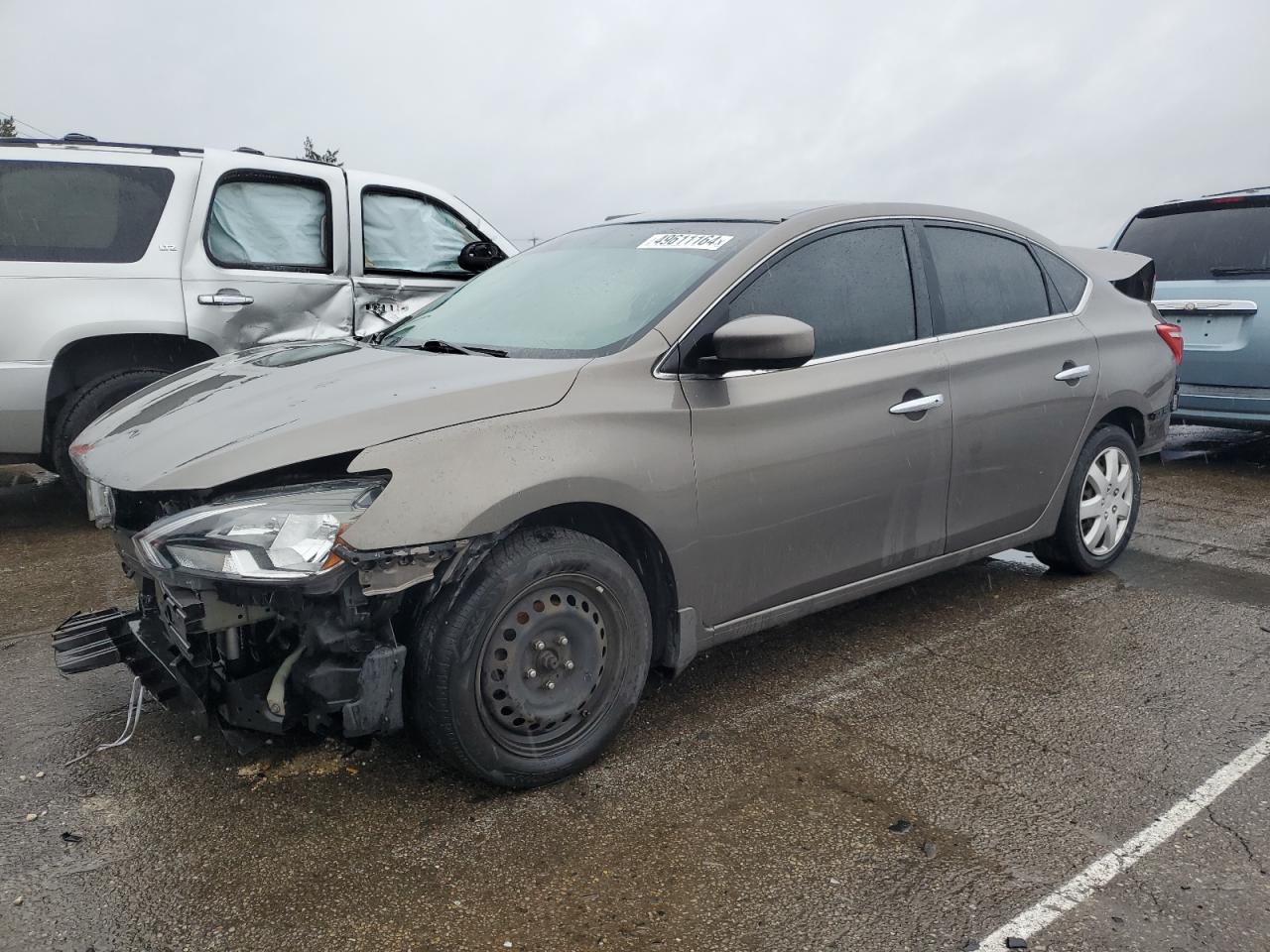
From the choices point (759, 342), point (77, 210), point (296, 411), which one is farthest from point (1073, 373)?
point (77, 210)


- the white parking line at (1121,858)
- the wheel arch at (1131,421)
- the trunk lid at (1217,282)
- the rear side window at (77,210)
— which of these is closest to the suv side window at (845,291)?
the wheel arch at (1131,421)

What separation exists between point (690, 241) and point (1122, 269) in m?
2.58

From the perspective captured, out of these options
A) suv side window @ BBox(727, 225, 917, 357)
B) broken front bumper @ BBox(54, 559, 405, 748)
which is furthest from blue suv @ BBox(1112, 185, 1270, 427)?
broken front bumper @ BBox(54, 559, 405, 748)

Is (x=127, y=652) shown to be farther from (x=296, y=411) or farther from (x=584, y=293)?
(x=584, y=293)

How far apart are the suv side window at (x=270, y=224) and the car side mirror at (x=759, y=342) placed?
373cm

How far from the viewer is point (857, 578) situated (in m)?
3.60

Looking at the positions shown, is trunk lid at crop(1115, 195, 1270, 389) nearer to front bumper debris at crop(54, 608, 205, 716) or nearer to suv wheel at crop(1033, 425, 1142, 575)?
suv wheel at crop(1033, 425, 1142, 575)

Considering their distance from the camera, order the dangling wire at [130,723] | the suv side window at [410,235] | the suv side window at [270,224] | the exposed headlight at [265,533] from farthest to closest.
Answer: the suv side window at [410,235]
the suv side window at [270,224]
the dangling wire at [130,723]
the exposed headlight at [265,533]

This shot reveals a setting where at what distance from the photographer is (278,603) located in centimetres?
251

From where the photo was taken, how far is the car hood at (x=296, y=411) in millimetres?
2555

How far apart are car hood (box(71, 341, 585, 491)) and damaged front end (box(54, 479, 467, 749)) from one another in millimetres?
85

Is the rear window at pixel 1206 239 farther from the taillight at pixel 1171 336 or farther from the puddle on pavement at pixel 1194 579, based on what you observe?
the puddle on pavement at pixel 1194 579

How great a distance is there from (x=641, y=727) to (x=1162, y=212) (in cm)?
615

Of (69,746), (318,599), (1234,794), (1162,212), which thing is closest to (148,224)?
(69,746)
